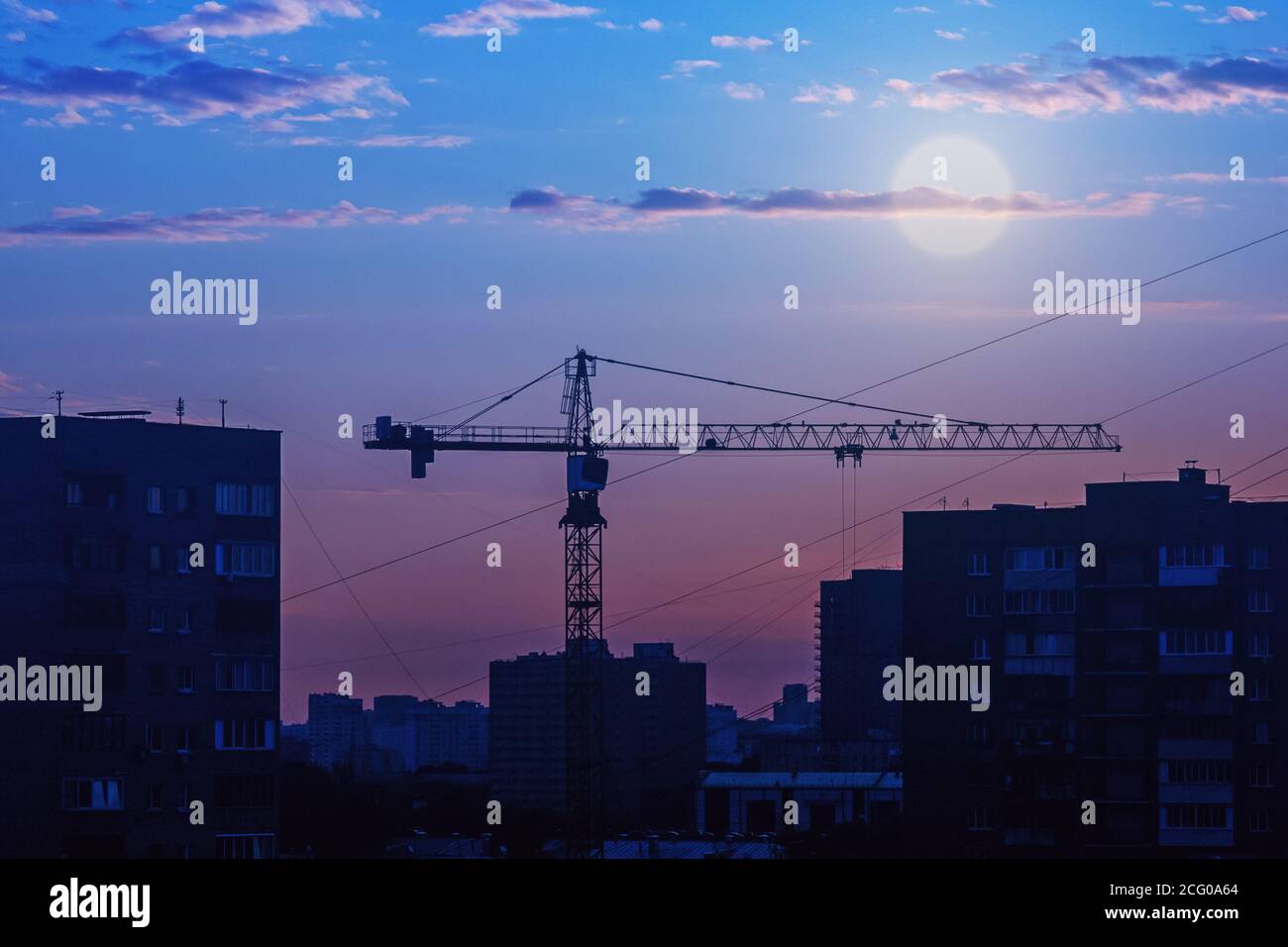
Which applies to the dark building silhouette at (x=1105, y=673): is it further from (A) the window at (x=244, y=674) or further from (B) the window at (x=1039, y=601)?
(A) the window at (x=244, y=674)

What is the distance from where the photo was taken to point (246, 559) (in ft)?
246

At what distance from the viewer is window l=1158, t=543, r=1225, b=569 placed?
8881 centimetres

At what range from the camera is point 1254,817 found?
85375 millimetres

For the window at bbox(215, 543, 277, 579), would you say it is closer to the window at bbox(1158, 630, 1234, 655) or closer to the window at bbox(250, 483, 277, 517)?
the window at bbox(250, 483, 277, 517)

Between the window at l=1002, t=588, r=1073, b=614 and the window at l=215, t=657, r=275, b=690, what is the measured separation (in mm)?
39644

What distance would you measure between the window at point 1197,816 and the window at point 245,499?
45708 millimetres

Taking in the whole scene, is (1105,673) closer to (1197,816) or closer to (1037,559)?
(1037,559)

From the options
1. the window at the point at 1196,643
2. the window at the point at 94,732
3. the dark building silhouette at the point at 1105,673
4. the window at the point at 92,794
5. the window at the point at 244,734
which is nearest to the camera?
the window at the point at 92,794

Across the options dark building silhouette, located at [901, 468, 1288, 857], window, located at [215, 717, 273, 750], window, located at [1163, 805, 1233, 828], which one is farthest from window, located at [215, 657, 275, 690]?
window, located at [1163, 805, 1233, 828]

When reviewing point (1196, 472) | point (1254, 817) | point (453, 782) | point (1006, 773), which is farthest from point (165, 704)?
point (453, 782)

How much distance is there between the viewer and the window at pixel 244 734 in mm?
72500

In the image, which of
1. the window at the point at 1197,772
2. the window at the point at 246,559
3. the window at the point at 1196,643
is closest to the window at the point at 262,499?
the window at the point at 246,559
